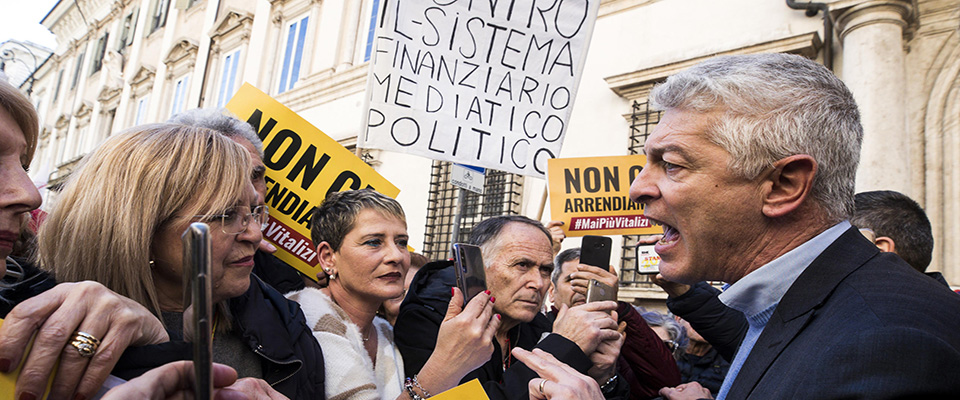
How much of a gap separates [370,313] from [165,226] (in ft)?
3.57

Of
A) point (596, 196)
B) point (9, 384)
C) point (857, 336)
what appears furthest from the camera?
point (596, 196)

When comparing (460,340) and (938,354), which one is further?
(460,340)

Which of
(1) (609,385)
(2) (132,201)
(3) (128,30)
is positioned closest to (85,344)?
(2) (132,201)

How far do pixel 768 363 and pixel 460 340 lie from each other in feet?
3.02

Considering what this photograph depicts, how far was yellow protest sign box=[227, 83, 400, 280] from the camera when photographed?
312 centimetres

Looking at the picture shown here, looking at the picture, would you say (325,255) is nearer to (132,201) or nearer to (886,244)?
(132,201)

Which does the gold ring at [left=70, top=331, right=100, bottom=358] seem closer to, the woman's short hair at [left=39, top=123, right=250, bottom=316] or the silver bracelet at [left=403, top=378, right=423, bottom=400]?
the woman's short hair at [left=39, top=123, right=250, bottom=316]

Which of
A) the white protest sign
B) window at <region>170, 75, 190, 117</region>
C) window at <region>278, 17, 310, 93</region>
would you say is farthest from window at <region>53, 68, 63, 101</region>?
the white protest sign

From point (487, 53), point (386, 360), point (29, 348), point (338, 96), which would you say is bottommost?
point (386, 360)

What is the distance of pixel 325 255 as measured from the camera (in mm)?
2557

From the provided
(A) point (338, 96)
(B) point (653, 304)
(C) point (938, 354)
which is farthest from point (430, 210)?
(C) point (938, 354)

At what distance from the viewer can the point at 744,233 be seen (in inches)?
55.2

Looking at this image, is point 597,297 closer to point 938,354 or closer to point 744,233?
point 744,233

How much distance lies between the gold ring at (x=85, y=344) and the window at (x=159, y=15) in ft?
66.5
